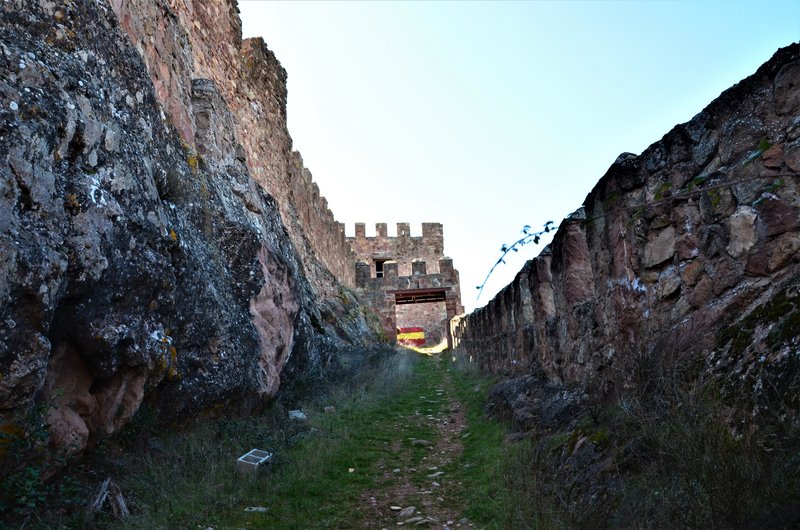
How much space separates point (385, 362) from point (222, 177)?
565cm

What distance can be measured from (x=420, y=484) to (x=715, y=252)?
268 cm

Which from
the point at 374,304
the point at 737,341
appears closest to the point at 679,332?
the point at 737,341

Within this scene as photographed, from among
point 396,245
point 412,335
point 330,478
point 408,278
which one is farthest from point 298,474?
point 412,335

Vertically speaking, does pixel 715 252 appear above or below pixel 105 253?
below

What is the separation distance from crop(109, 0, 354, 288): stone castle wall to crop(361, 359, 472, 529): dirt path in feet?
13.8

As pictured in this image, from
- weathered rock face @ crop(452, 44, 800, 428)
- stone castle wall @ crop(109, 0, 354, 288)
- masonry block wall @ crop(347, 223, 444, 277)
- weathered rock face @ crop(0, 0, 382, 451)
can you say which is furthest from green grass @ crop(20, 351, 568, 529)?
masonry block wall @ crop(347, 223, 444, 277)

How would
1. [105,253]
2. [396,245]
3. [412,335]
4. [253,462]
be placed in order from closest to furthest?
[105,253] < [253,462] < [396,245] < [412,335]

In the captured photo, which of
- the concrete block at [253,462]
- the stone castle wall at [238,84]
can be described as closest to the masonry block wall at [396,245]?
the stone castle wall at [238,84]

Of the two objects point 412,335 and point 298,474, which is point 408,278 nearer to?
point 412,335

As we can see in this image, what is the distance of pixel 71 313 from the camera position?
3.11m

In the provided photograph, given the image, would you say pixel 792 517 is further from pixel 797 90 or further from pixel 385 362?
pixel 385 362

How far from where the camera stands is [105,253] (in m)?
3.35

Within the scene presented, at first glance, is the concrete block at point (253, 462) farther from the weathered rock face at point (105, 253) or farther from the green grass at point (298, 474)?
the weathered rock face at point (105, 253)

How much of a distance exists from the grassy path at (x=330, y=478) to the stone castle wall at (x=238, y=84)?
3.59m
